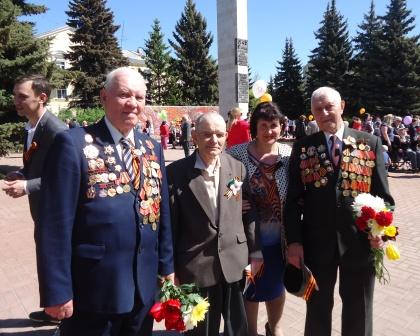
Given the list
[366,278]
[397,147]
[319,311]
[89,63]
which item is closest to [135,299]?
[319,311]

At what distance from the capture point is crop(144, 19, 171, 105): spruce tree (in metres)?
45.8

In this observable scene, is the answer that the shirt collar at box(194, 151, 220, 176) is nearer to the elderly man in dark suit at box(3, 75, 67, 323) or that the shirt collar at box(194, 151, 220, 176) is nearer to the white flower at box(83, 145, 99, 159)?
the white flower at box(83, 145, 99, 159)

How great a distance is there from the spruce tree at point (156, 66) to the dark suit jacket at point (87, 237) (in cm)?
4433

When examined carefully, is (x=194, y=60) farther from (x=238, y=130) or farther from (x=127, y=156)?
(x=127, y=156)

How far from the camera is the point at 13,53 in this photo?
13.0 meters

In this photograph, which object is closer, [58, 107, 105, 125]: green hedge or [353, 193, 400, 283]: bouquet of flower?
[353, 193, 400, 283]: bouquet of flower

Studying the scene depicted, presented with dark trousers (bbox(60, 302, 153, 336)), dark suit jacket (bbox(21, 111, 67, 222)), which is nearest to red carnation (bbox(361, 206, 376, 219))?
dark trousers (bbox(60, 302, 153, 336))

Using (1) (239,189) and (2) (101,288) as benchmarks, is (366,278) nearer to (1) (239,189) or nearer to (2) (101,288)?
(1) (239,189)

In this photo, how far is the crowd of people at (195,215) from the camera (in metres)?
1.99

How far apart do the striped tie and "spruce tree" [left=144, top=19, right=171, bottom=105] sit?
4414cm

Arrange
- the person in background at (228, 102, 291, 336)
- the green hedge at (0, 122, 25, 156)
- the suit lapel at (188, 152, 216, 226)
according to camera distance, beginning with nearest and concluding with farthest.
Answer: the suit lapel at (188, 152, 216, 226) < the person in background at (228, 102, 291, 336) < the green hedge at (0, 122, 25, 156)

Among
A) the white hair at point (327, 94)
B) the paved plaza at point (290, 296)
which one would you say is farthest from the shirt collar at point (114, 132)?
the paved plaza at point (290, 296)

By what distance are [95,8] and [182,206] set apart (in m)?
40.0

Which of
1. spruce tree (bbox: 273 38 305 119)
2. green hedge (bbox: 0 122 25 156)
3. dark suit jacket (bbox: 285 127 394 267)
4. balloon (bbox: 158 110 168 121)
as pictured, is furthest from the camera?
spruce tree (bbox: 273 38 305 119)
